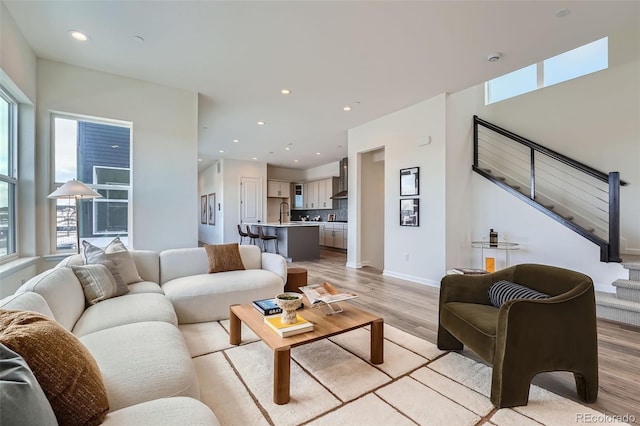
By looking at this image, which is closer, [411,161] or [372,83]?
[372,83]

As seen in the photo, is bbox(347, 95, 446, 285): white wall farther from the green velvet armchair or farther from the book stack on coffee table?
the book stack on coffee table

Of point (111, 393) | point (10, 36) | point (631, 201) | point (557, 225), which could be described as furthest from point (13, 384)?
point (631, 201)

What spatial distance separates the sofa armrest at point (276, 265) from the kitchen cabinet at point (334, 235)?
16.7 ft

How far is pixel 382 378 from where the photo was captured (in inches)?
75.6

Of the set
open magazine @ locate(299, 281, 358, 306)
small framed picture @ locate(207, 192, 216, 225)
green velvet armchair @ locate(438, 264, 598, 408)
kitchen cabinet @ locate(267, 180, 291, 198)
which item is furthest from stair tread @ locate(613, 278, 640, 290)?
small framed picture @ locate(207, 192, 216, 225)

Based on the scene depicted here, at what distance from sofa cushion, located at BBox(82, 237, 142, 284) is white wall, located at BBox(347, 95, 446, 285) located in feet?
12.6

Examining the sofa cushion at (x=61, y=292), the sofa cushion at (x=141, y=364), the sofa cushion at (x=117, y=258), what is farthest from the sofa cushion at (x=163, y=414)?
the sofa cushion at (x=117, y=258)

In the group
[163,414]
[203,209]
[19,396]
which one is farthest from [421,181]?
[203,209]

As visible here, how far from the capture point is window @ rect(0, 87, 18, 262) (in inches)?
Answer: 110

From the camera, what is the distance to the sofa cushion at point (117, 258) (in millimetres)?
2564

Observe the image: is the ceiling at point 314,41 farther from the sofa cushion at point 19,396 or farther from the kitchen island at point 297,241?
the kitchen island at point 297,241

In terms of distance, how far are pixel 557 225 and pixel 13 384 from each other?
17.3 feet

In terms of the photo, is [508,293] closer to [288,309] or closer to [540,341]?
[540,341]

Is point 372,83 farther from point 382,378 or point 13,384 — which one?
point 13,384
